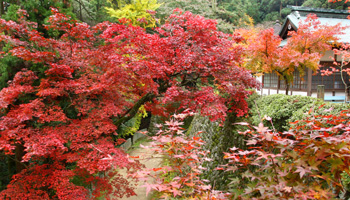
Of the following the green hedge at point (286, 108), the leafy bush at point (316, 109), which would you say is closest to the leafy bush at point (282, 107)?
the green hedge at point (286, 108)

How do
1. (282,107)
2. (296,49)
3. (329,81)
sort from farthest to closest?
(329,81) → (296,49) → (282,107)

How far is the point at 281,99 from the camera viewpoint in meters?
4.19

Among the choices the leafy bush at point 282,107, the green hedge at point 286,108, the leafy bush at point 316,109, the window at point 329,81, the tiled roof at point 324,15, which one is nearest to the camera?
the leafy bush at point 316,109

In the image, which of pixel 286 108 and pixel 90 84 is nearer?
pixel 90 84

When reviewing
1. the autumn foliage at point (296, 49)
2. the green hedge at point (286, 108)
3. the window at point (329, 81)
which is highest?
the autumn foliage at point (296, 49)

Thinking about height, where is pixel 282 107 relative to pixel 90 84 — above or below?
below

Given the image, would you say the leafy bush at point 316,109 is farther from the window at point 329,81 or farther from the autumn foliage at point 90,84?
the window at point 329,81

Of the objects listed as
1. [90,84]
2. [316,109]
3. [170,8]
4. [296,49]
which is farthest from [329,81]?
[90,84]

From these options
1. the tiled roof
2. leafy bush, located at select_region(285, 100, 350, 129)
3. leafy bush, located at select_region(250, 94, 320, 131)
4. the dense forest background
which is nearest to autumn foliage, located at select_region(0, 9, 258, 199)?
leafy bush, located at select_region(250, 94, 320, 131)

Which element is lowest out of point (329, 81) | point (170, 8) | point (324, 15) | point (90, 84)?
point (90, 84)

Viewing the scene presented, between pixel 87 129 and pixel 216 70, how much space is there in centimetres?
260

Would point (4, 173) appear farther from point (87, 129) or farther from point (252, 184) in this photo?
point (252, 184)

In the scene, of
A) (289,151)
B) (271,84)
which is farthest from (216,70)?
(271,84)

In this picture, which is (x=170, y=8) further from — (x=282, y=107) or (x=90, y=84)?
(x=282, y=107)
